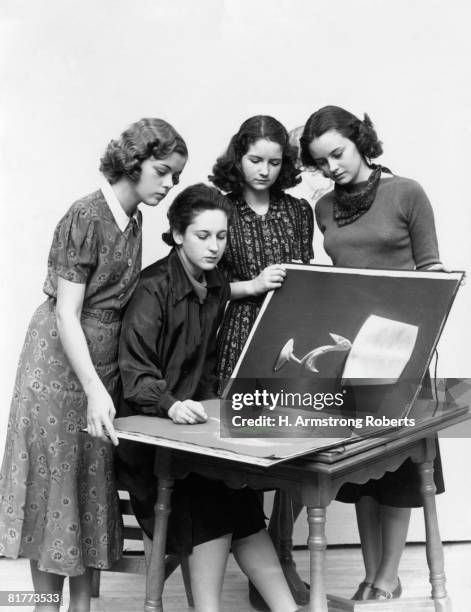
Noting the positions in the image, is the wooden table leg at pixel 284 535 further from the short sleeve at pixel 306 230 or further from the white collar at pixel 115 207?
the white collar at pixel 115 207

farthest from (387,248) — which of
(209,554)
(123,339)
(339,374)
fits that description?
(209,554)

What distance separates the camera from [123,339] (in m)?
2.17

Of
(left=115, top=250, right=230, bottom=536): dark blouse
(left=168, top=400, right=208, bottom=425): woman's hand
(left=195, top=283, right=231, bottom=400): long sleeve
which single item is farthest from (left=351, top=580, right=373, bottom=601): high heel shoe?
(left=168, top=400, right=208, bottom=425): woman's hand

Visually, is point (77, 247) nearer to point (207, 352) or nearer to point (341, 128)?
point (207, 352)

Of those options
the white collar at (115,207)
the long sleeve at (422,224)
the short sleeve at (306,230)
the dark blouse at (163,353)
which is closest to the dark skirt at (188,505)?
the dark blouse at (163,353)

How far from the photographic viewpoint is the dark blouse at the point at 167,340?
2113 mm

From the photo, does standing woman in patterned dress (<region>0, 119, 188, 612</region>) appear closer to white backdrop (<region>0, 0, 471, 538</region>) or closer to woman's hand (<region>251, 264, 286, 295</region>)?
woman's hand (<region>251, 264, 286, 295</region>)

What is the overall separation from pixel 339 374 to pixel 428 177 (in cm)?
172

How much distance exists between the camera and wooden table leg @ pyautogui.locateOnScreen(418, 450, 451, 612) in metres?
2.40

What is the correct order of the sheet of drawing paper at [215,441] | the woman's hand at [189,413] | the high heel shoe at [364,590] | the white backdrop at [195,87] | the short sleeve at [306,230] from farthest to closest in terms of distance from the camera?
the white backdrop at [195,87], the high heel shoe at [364,590], the short sleeve at [306,230], the woman's hand at [189,413], the sheet of drawing paper at [215,441]

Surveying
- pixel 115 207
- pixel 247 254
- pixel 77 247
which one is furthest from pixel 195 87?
pixel 77 247

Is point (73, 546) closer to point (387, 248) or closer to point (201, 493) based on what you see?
point (201, 493)

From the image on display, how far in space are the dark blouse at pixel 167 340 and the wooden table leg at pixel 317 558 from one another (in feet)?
1.54

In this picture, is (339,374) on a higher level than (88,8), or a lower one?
lower
